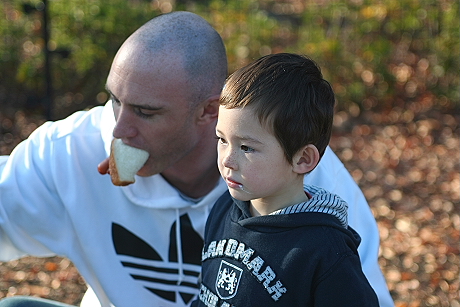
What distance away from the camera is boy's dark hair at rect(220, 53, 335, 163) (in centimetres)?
169

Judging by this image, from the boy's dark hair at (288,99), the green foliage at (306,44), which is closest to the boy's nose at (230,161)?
the boy's dark hair at (288,99)

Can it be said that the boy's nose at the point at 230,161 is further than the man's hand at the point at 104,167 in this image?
No

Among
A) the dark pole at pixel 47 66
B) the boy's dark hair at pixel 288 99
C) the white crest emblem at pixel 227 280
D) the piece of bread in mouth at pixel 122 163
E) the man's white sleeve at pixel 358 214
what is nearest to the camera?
the boy's dark hair at pixel 288 99

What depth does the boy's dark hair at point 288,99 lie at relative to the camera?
1688 mm

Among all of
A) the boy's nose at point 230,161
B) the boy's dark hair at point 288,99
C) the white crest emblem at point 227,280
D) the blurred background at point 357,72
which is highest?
the boy's dark hair at point 288,99

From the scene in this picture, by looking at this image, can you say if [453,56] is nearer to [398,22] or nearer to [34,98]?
[398,22]

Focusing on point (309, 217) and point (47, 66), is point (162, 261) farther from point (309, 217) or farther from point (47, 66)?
point (47, 66)

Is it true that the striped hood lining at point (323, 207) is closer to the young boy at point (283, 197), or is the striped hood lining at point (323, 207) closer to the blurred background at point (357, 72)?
the young boy at point (283, 197)

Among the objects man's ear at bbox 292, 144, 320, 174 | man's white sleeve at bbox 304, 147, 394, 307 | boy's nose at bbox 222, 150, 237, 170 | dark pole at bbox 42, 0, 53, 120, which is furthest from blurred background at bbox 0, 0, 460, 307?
boy's nose at bbox 222, 150, 237, 170

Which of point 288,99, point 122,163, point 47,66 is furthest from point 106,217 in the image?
point 47,66

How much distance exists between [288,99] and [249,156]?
0.55 feet

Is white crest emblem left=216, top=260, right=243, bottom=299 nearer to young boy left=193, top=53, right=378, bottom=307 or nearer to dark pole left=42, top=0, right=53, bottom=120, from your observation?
young boy left=193, top=53, right=378, bottom=307

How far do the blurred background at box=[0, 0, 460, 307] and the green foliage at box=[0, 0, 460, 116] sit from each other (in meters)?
0.01

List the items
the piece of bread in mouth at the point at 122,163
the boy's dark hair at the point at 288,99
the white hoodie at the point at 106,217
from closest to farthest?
1. the boy's dark hair at the point at 288,99
2. the piece of bread in mouth at the point at 122,163
3. the white hoodie at the point at 106,217
